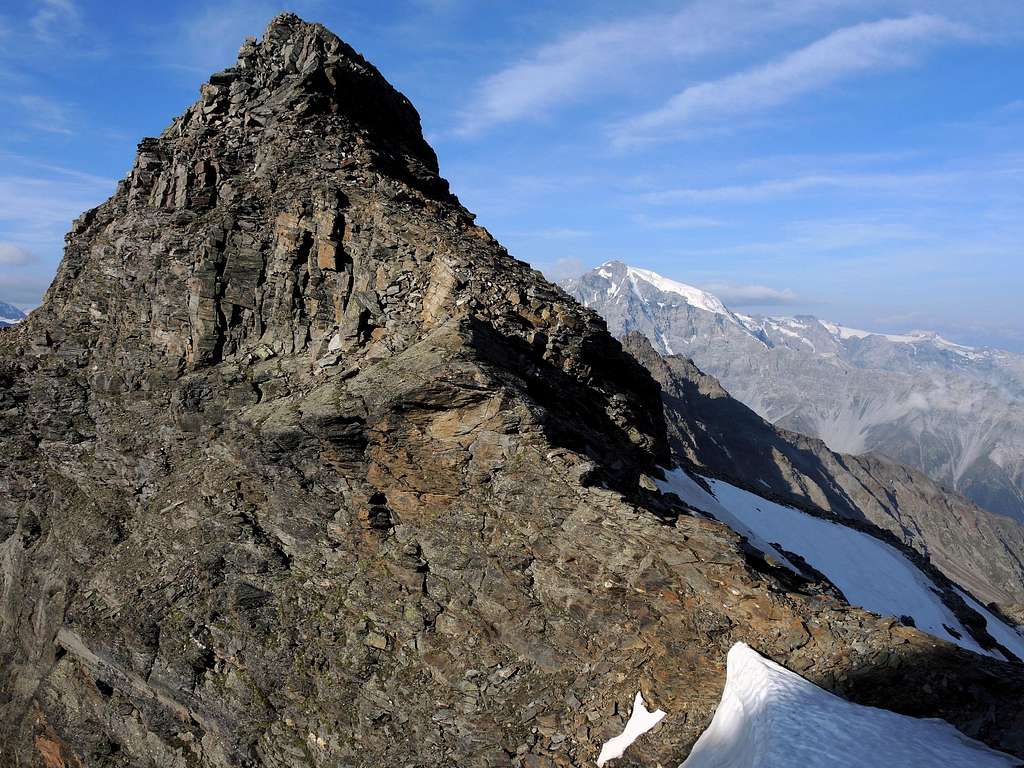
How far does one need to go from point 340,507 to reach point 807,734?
14011 mm

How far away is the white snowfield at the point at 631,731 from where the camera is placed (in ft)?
46.9

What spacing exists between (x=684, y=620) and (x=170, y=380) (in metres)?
22.4

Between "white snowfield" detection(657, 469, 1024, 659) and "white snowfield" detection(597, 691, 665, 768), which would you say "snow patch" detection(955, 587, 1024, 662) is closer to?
"white snowfield" detection(657, 469, 1024, 659)

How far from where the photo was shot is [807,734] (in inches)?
442

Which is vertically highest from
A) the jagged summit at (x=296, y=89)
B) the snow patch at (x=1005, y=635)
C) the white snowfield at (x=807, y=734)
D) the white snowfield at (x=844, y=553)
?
the jagged summit at (x=296, y=89)

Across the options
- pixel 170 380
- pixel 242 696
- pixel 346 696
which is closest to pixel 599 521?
pixel 346 696

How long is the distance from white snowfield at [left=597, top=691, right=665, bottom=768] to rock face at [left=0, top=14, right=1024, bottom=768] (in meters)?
0.28

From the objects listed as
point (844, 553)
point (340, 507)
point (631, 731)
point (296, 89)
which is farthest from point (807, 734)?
point (844, 553)

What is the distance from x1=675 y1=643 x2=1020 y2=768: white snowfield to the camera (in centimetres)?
1064

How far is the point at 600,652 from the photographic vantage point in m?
15.7

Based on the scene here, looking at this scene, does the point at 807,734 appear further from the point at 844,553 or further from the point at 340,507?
the point at 844,553

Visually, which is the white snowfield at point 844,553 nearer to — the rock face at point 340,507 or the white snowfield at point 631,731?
the rock face at point 340,507

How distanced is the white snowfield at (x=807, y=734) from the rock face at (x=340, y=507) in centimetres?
69

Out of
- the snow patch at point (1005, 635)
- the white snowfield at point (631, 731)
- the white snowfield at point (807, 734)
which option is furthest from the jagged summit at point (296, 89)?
the snow patch at point (1005, 635)
